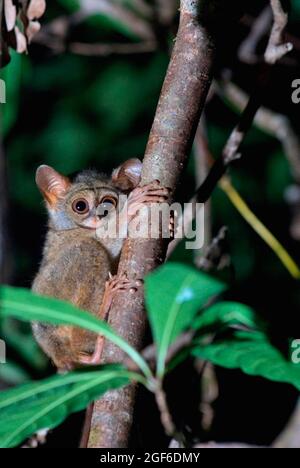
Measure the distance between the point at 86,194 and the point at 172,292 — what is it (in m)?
2.14

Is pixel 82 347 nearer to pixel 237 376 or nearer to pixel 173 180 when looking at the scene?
pixel 173 180

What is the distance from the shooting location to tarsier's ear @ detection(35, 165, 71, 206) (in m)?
3.58

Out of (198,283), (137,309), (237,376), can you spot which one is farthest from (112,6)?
Result: (198,283)

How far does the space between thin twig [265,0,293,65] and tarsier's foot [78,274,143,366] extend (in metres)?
0.92

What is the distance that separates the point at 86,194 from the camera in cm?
336

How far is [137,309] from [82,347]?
120 cm

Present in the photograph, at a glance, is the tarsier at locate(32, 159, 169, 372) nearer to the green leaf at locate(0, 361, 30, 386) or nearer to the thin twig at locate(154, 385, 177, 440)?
the green leaf at locate(0, 361, 30, 386)

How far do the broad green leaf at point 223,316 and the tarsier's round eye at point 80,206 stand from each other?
1.91m

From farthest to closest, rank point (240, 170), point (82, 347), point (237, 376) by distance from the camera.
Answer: point (240, 170)
point (237, 376)
point (82, 347)

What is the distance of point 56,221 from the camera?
3.52 meters

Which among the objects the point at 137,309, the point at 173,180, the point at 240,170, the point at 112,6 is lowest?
the point at 137,309

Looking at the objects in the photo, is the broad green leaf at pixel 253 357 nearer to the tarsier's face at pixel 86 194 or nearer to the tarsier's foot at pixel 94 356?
the tarsier's foot at pixel 94 356

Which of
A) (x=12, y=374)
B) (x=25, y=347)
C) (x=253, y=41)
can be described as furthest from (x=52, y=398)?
(x=253, y=41)

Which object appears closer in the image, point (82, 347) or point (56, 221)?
point (82, 347)
